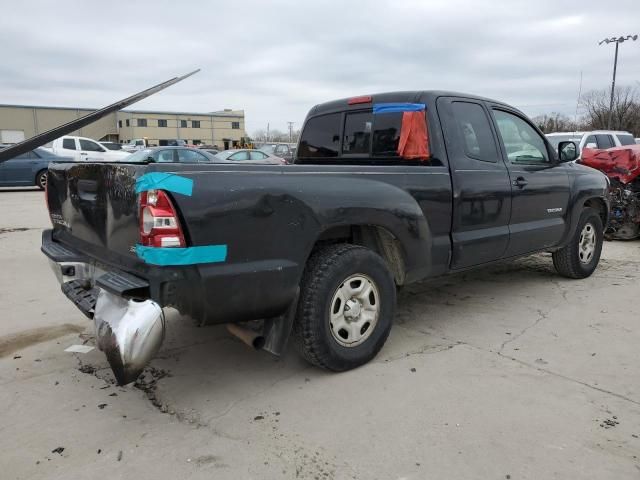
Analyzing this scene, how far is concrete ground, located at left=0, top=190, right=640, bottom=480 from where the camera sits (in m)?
2.51

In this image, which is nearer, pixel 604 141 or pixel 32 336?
pixel 32 336

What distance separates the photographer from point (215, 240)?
268 cm

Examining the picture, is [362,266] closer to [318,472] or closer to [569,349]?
[318,472]

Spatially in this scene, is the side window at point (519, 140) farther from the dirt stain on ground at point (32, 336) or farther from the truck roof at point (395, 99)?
the dirt stain on ground at point (32, 336)

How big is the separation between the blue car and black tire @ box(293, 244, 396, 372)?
1558 cm

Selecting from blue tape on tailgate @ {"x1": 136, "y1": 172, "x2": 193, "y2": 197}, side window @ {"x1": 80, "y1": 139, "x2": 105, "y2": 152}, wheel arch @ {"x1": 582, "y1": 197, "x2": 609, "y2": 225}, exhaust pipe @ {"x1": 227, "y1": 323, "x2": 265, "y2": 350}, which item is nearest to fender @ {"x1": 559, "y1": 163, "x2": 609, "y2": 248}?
wheel arch @ {"x1": 582, "y1": 197, "x2": 609, "y2": 225}

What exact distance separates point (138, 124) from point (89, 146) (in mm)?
58611

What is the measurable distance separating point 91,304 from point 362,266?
1680 millimetres

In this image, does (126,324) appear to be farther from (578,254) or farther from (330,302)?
(578,254)

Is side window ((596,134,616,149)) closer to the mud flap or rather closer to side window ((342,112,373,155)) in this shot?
side window ((342,112,373,155))

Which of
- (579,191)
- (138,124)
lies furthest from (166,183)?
(138,124)

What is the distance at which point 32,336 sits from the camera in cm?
421

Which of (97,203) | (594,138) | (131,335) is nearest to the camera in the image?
(131,335)

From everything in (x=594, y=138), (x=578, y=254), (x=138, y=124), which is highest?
(x=138, y=124)
